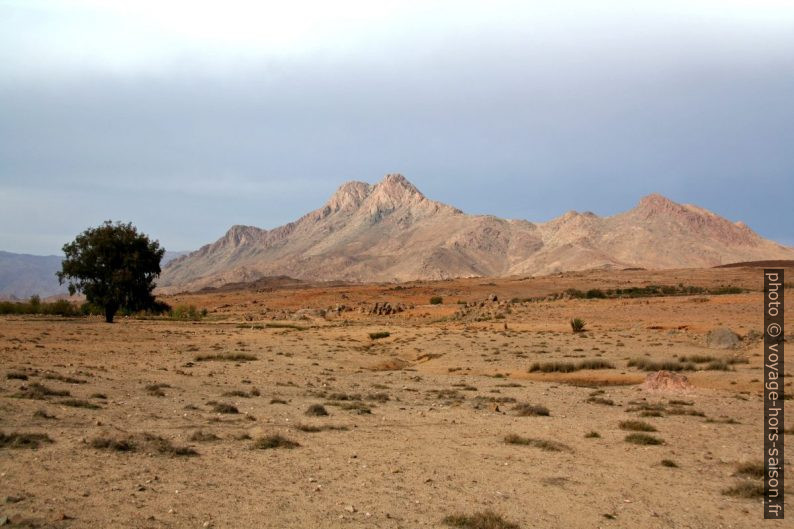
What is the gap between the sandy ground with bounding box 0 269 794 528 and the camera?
29.9 feet

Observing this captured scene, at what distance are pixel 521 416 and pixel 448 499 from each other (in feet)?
26.8

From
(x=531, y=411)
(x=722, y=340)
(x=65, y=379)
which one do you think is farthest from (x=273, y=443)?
(x=722, y=340)

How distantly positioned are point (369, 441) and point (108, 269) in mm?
47646

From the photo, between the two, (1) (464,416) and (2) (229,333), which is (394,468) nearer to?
(1) (464,416)

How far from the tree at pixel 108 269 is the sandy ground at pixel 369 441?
1953cm

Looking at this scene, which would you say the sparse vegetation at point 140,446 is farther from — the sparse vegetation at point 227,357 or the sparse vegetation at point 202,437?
the sparse vegetation at point 227,357

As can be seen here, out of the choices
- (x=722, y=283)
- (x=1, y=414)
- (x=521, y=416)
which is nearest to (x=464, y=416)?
(x=521, y=416)

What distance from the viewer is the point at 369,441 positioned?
44.9 feet

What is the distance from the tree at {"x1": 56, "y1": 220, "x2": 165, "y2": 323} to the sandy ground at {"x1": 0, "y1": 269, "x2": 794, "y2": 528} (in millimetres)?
19529

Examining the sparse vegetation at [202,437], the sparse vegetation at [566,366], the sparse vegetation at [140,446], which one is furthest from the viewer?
the sparse vegetation at [566,366]

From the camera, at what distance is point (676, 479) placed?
11578 millimetres

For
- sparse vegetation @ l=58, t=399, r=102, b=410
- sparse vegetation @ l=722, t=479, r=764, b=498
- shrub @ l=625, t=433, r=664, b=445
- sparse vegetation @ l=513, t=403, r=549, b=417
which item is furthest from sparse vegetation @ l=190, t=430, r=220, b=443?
sparse vegetation @ l=722, t=479, r=764, b=498

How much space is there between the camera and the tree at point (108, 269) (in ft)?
178

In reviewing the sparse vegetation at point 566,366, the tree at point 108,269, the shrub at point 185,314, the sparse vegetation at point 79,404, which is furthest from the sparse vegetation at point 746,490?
the shrub at point 185,314
